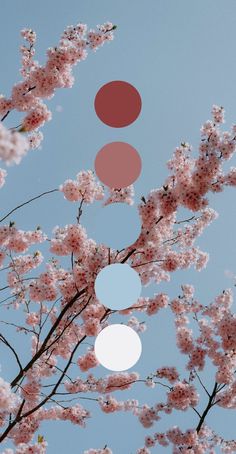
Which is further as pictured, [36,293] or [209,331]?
[209,331]

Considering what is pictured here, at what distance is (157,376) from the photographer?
8.17 metres

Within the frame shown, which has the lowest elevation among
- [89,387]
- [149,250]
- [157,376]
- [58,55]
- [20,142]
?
[20,142]

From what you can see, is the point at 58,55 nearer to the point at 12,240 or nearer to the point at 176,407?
the point at 12,240

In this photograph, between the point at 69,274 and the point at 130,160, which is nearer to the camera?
the point at 130,160

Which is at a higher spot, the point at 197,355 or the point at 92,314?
the point at 197,355

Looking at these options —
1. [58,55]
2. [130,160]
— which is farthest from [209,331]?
[58,55]

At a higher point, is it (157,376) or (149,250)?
(149,250)

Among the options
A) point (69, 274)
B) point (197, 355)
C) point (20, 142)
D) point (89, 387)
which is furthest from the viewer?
point (197, 355)

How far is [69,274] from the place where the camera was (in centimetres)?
711

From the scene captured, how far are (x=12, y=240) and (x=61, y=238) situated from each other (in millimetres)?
847

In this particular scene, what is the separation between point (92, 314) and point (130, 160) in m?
2.90

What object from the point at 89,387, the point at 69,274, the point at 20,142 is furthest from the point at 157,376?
the point at 20,142

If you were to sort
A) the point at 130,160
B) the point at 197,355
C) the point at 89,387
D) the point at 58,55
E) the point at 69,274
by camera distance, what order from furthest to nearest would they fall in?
1. the point at 197,355
2. the point at 89,387
3. the point at 69,274
4. the point at 58,55
5. the point at 130,160

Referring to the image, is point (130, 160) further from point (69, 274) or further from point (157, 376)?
point (157, 376)
